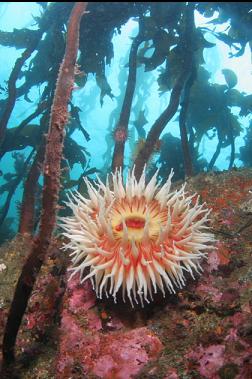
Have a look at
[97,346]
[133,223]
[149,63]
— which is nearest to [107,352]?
[97,346]

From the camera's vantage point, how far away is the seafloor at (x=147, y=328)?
2090mm

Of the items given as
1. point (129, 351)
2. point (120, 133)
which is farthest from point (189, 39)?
point (129, 351)

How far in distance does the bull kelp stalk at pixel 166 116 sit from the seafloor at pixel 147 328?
7.21ft

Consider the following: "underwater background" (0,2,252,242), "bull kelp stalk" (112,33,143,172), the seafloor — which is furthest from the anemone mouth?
"bull kelp stalk" (112,33,143,172)

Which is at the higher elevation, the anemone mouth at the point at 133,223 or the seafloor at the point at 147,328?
the anemone mouth at the point at 133,223

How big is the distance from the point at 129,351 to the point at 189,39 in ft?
18.7

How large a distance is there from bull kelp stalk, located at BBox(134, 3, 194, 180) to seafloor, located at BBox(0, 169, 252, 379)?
7.21 ft

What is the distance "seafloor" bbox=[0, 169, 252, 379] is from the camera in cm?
209

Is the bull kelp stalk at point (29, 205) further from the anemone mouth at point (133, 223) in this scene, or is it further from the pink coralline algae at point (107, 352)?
the pink coralline algae at point (107, 352)

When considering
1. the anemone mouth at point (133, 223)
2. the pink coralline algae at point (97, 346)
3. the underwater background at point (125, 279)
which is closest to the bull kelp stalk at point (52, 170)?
the underwater background at point (125, 279)

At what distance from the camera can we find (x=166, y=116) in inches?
222

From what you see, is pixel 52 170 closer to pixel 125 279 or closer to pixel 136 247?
pixel 136 247

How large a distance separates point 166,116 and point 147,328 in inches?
156

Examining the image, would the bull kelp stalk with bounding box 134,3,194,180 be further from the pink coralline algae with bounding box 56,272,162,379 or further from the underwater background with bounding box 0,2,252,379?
→ the pink coralline algae with bounding box 56,272,162,379
